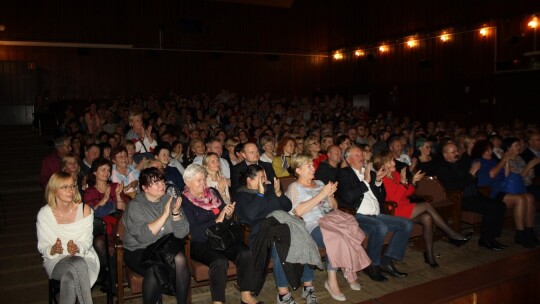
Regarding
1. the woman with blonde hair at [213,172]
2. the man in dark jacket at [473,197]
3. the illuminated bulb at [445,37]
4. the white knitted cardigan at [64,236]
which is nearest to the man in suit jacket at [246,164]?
the woman with blonde hair at [213,172]

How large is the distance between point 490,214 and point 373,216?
61.1 inches

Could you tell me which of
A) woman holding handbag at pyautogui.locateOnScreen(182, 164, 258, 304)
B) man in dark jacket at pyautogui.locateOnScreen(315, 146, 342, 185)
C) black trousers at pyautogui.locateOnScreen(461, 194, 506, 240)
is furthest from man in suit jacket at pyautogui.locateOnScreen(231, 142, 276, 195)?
black trousers at pyautogui.locateOnScreen(461, 194, 506, 240)

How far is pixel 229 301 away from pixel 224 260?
542 mm

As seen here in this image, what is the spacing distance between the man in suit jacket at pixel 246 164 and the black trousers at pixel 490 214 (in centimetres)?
244

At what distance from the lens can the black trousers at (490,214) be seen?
4582 millimetres

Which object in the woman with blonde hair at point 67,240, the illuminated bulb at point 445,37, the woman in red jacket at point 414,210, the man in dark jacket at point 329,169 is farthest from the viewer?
the illuminated bulb at point 445,37

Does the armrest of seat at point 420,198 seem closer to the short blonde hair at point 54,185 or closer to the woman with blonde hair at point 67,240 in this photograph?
the woman with blonde hair at point 67,240

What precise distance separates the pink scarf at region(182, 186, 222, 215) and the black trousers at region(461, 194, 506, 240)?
3065mm

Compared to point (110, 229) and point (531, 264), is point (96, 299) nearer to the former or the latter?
point (110, 229)

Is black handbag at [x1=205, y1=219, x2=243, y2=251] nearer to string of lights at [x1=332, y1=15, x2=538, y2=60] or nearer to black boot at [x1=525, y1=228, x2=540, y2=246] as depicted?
black boot at [x1=525, y1=228, x2=540, y2=246]

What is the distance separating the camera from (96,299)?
3.48m

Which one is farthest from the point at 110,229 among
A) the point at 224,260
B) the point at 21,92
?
the point at 21,92

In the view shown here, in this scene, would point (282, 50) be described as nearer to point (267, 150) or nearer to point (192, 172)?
point (267, 150)

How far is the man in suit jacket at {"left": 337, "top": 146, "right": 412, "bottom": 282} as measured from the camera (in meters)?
3.88
